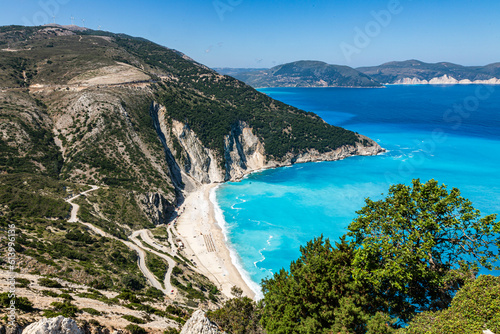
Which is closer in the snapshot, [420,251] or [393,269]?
[393,269]

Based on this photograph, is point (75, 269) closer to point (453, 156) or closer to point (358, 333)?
point (358, 333)

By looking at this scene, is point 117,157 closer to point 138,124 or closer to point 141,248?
point 138,124

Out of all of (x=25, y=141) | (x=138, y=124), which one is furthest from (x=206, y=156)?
(x=25, y=141)

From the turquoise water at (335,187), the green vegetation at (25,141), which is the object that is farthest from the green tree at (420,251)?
the green vegetation at (25,141)

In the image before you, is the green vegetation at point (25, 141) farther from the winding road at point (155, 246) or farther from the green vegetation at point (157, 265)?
the green vegetation at point (157, 265)

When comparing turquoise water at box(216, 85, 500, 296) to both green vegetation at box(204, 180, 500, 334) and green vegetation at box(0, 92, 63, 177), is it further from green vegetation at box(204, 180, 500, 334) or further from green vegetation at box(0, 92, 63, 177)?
green vegetation at box(0, 92, 63, 177)

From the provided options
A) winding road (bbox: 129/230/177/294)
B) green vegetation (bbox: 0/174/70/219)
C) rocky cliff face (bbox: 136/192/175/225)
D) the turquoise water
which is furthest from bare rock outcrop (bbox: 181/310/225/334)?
rocky cliff face (bbox: 136/192/175/225)
